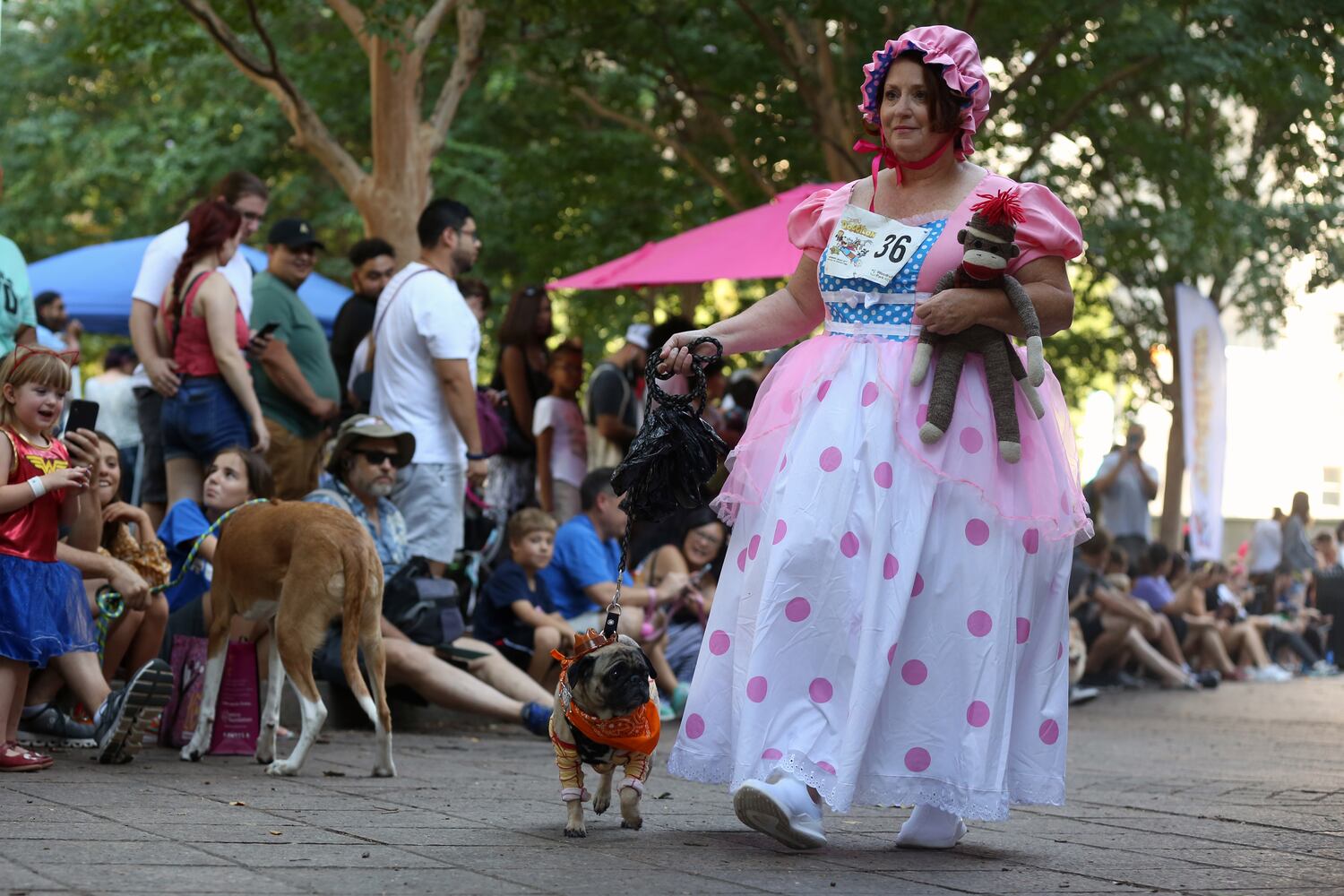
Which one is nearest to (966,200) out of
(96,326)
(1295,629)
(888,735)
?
(888,735)

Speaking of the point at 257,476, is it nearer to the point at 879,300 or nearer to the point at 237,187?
the point at 237,187

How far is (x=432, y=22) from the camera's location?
13.6 m

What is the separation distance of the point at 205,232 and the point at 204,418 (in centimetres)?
82

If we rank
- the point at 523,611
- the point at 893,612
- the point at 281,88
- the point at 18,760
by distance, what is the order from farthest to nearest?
the point at 281,88
the point at 523,611
the point at 18,760
the point at 893,612

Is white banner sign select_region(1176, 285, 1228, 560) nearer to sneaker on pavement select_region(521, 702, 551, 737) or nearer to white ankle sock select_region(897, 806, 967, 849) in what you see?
sneaker on pavement select_region(521, 702, 551, 737)

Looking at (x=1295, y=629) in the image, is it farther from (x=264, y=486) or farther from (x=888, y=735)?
(x=888, y=735)

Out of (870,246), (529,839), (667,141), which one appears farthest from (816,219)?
(667,141)

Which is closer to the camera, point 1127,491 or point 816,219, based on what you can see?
point 816,219

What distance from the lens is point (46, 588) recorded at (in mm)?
6320

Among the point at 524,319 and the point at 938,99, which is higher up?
the point at 938,99

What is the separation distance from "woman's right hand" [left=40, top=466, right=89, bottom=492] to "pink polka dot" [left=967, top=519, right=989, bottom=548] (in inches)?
121

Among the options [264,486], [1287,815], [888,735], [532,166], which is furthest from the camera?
[532,166]

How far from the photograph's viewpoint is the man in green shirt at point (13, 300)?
7242 millimetres

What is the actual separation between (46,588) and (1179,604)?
1270 cm
